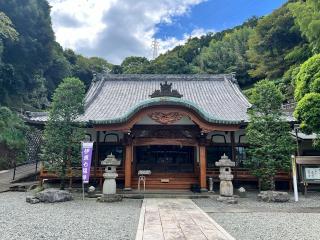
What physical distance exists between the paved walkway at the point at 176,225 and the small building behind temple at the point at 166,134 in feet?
15.3

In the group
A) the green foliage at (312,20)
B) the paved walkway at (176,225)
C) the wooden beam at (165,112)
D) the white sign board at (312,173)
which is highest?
the green foliage at (312,20)

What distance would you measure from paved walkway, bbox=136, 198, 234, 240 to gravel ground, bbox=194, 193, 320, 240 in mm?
459

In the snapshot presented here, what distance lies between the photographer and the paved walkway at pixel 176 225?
20.3 ft

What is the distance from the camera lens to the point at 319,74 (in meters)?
14.1

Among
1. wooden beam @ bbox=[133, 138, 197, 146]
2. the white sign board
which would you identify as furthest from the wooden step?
the white sign board

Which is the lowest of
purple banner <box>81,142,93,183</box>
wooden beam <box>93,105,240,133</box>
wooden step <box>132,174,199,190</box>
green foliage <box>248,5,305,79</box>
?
wooden step <box>132,174,199,190</box>

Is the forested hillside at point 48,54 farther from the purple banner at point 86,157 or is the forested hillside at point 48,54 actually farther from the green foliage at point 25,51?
the purple banner at point 86,157

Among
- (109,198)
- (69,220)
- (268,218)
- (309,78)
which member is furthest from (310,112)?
(69,220)

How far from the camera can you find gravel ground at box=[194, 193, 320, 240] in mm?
6715

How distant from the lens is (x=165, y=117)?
572 inches

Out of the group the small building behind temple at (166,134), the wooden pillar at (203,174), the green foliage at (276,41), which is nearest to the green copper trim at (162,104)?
the small building behind temple at (166,134)

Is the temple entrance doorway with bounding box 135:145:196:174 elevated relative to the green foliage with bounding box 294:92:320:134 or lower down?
lower down

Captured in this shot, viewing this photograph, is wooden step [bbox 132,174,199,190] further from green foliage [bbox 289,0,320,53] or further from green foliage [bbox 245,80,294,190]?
green foliage [bbox 289,0,320,53]

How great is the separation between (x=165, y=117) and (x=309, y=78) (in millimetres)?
7972
